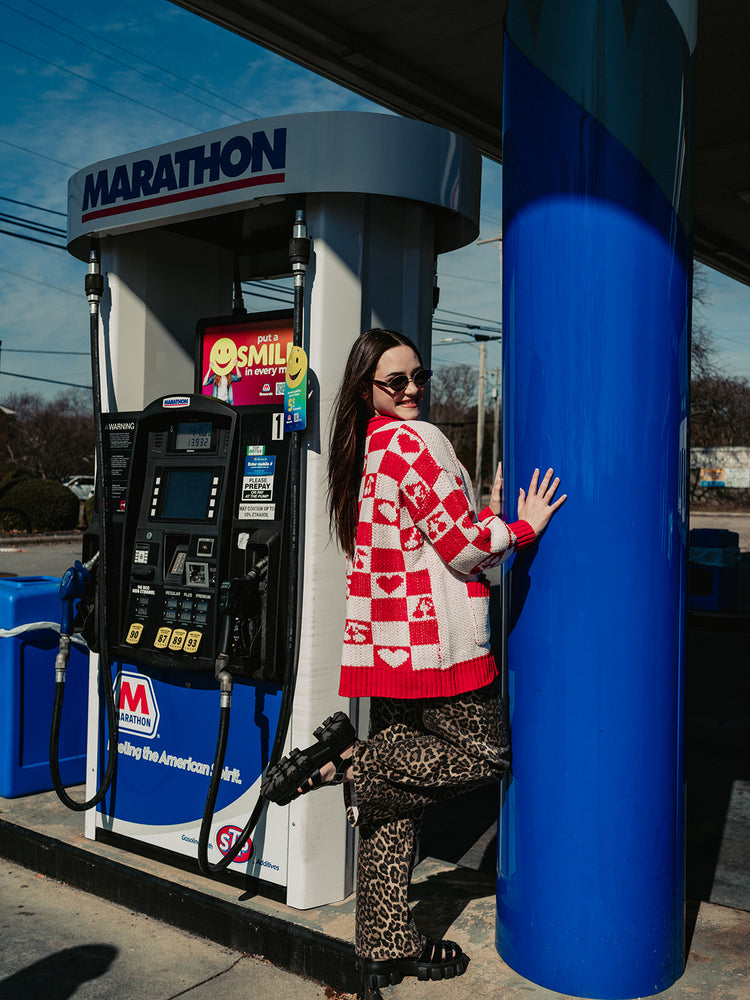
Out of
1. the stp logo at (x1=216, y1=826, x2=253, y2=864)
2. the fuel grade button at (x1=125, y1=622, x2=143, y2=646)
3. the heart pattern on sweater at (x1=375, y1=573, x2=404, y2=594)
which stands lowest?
the stp logo at (x1=216, y1=826, x2=253, y2=864)

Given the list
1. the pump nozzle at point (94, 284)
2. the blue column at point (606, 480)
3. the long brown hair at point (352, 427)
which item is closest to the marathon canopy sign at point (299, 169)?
the pump nozzle at point (94, 284)

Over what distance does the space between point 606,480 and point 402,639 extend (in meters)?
0.75

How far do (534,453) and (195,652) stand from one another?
161 centimetres

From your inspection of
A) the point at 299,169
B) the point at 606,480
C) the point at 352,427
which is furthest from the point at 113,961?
the point at 299,169

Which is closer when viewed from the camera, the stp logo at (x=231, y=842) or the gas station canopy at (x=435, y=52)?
the stp logo at (x=231, y=842)

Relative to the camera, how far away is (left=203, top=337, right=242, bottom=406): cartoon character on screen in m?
4.10

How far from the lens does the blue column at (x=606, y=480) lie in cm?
285

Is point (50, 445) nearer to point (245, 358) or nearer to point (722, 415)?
point (722, 415)

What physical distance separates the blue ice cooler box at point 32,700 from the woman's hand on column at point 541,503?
9.90ft

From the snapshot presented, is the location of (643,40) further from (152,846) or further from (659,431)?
(152,846)

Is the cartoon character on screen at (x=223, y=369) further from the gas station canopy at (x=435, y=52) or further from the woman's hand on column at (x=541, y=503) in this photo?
the gas station canopy at (x=435, y=52)

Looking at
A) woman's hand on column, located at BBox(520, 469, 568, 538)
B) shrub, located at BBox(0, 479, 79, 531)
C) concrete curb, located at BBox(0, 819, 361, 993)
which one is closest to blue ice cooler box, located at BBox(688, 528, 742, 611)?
concrete curb, located at BBox(0, 819, 361, 993)

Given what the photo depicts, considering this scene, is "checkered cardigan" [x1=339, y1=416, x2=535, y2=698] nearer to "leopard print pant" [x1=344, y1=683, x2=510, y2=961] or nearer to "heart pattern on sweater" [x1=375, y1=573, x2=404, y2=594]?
"heart pattern on sweater" [x1=375, y1=573, x2=404, y2=594]

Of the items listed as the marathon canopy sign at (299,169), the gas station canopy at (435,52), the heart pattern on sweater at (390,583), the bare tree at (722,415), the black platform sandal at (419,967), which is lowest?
the black platform sandal at (419,967)
